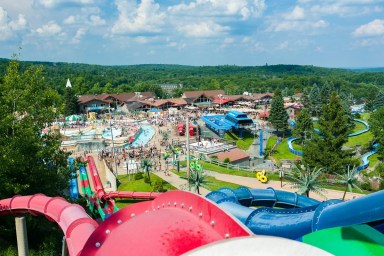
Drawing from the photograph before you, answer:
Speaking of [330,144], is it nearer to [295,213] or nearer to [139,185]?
[139,185]

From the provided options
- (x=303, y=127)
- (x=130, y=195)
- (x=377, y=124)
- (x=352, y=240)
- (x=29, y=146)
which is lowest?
(x=130, y=195)

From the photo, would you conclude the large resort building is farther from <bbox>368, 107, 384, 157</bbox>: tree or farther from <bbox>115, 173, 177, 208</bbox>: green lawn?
<bbox>115, 173, 177, 208</bbox>: green lawn

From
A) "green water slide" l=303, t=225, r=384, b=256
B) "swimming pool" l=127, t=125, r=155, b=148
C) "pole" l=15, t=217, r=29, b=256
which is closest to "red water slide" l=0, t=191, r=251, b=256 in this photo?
"green water slide" l=303, t=225, r=384, b=256

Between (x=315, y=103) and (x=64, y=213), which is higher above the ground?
(x=64, y=213)

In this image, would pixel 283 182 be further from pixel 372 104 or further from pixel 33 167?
pixel 372 104

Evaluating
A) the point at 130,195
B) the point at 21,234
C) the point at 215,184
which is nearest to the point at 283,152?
the point at 215,184

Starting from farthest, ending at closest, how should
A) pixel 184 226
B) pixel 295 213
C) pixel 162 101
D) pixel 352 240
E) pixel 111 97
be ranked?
pixel 111 97
pixel 162 101
pixel 295 213
pixel 352 240
pixel 184 226
